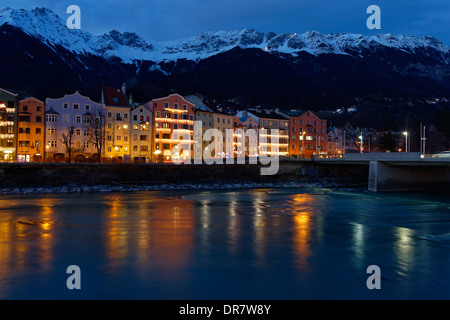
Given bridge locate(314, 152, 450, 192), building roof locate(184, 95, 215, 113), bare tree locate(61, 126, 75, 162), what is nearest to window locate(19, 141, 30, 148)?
bare tree locate(61, 126, 75, 162)

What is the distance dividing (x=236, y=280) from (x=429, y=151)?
11114cm

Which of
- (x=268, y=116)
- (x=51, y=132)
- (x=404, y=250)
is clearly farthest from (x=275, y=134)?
(x=404, y=250)

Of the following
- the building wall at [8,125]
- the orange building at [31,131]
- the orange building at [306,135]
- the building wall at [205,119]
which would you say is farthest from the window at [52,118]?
the orange building at [306,135]

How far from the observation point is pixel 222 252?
20984mm

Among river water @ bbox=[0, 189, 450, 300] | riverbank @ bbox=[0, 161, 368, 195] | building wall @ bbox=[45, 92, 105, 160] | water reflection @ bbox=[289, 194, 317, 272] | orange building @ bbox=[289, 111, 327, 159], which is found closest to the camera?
river water @ bbox=[0, 189, 450, 300]

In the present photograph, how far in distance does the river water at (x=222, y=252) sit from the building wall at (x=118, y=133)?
43.3 metres

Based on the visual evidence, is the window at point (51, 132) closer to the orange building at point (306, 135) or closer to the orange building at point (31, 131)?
the orange building at point (31, 131)

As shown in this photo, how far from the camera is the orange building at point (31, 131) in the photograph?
7344 cm

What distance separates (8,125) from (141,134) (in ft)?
85.3

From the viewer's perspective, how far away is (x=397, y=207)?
40.9 metres

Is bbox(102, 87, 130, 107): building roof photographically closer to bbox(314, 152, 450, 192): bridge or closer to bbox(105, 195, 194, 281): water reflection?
bbox(105, 195, 194, 281): water reflection

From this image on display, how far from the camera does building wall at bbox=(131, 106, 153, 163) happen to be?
84.9 m

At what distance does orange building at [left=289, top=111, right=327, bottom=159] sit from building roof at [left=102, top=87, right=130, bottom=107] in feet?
173

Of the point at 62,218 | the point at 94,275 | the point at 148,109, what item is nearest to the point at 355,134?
the point at 148,109
